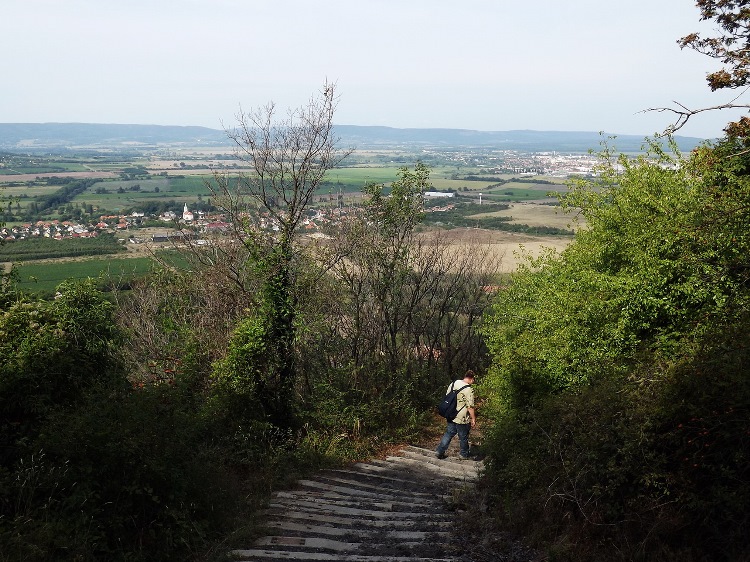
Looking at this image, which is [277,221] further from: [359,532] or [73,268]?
[73,268]

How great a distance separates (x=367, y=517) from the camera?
260 inches

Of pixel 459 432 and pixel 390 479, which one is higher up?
pixel 459 432

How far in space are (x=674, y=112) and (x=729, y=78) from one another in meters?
4.50

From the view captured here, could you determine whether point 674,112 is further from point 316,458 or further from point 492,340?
point 316,458

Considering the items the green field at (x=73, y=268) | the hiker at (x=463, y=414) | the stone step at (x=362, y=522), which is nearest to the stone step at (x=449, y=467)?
the hiker at (x=463, y=414)

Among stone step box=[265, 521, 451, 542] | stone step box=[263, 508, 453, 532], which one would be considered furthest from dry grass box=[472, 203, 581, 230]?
stone step box=[265, 521, 451, 542]

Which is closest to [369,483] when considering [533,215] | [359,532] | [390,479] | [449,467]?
[390,479]

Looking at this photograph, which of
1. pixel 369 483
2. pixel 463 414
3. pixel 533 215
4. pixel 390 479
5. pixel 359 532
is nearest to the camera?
pixel 359 532

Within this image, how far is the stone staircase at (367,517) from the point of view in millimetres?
5594

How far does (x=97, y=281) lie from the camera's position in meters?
9.31

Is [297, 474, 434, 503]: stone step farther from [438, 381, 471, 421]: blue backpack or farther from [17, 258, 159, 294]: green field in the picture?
[17, 258, 159, 294]: green field

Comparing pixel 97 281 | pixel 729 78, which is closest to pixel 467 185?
pixel 729 78

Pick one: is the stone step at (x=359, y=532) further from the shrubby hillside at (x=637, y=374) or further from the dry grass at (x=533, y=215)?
the dry grass at (x=533, y=215)

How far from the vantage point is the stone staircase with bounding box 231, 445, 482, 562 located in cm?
559
